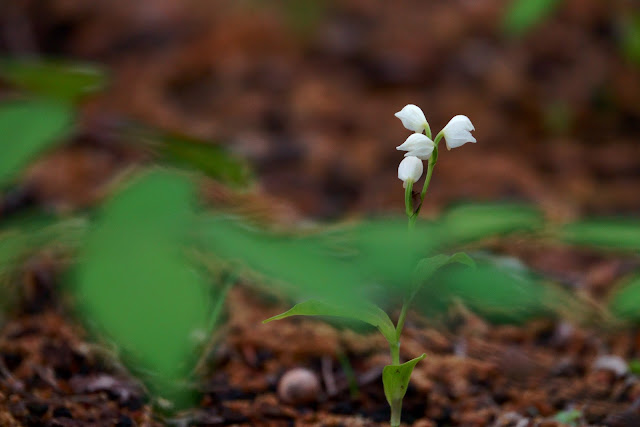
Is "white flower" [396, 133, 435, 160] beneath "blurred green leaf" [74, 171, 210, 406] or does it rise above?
above

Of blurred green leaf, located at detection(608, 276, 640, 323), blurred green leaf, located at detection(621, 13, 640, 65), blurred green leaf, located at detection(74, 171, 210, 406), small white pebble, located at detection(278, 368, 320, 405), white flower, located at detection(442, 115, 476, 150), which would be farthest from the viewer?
blurred green leaf, located at detection(621, 13, 640, 65)

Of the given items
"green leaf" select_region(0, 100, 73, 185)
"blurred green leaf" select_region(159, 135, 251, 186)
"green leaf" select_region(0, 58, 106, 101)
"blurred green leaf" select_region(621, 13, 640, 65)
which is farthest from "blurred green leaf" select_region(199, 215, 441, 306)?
"blurred green leaf" select_region(621, 13, 640, 65)

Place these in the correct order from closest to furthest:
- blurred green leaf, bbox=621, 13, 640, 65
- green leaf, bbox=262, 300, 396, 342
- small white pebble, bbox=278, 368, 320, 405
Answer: green leaf, bbox=262, 300, 396, 342
small white pebble, bbox=278, 368, 320, 405
blurred green leaf, bbox=621, 13, 640, 65

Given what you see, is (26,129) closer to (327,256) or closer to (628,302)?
(327,256)

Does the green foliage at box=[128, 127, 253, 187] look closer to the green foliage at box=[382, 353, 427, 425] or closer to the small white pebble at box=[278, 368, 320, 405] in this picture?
the small white pebble at box=[278, 368, 320, 405]

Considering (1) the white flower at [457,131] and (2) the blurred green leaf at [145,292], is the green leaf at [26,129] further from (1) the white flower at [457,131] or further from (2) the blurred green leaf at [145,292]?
(1) the white flower at [457,131]

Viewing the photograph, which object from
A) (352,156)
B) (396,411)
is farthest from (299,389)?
(352,156)

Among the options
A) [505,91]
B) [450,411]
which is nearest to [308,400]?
[450,411]
